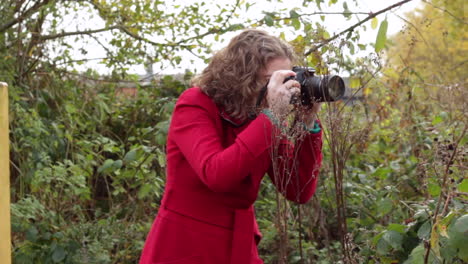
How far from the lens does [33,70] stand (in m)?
5.06

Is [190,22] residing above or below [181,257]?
above

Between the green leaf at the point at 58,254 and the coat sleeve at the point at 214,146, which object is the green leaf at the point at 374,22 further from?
the green leaf at the point at 58,254

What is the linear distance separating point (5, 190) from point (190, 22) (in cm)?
322

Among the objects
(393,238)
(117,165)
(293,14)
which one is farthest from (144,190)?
(393,238)

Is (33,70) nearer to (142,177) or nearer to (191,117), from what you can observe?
(142,177)

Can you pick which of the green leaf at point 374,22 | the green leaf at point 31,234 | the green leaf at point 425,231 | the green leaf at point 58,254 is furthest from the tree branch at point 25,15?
the green leaf at point 425,231

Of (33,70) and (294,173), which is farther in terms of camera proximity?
(33,70)

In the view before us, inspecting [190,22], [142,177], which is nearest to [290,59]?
[142,177]

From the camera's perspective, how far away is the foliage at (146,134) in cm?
339

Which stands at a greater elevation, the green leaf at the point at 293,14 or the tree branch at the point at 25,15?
the tree branch at the point at 25,15

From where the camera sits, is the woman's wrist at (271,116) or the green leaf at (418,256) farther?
the green leaf at (418,256)

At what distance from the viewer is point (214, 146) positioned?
2.13 metres

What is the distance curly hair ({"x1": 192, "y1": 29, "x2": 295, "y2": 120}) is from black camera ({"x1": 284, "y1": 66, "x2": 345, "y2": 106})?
0.57 ft

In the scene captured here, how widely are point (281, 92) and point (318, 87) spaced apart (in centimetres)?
15
